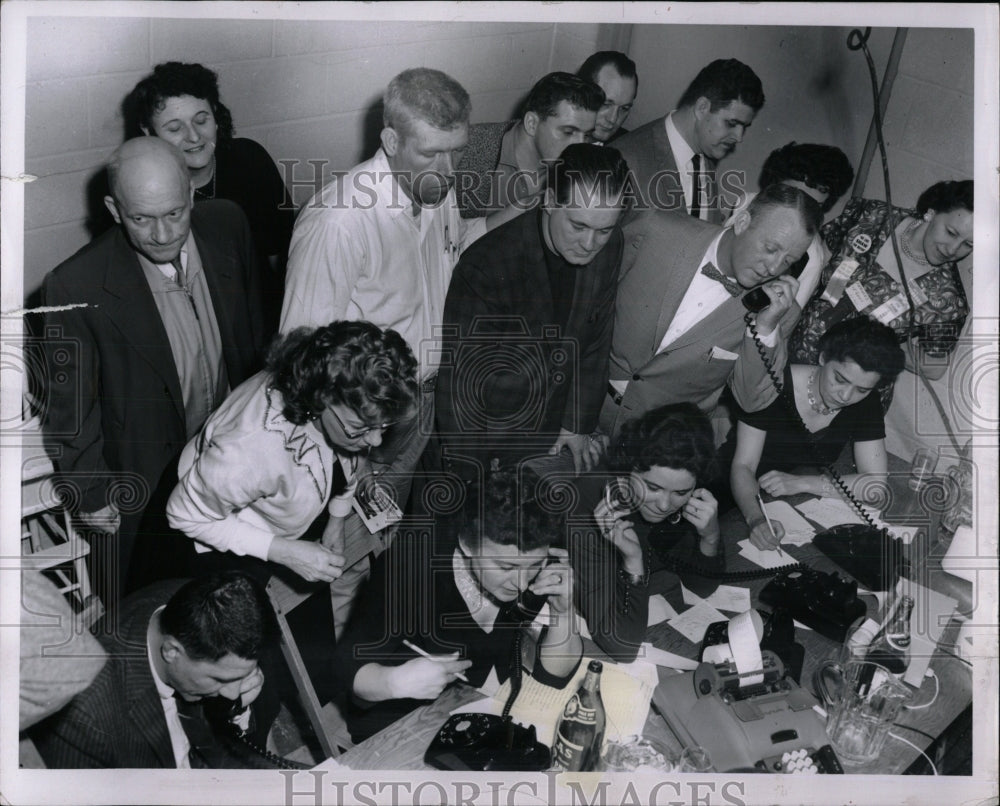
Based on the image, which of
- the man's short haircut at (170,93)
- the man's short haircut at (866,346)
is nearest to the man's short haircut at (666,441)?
the man's short haircut at (866,346)

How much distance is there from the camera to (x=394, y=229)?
247 centimetres

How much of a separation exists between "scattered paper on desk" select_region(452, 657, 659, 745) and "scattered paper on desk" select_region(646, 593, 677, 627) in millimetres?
106

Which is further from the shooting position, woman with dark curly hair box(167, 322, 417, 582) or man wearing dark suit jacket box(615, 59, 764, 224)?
man wearing dark suit jacket box(615, 59, 764, 224)

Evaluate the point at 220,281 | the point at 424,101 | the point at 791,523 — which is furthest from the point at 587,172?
the point at 791,523

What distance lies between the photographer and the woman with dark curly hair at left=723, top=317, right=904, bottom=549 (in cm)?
263

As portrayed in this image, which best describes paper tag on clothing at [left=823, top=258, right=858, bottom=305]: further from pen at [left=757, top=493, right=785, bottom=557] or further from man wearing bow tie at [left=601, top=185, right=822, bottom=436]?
pen at [left=757, top=493, right=785, bottom=557]

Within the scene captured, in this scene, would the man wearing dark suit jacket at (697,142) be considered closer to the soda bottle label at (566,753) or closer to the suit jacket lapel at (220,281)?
the suit jacket lapel at (220,281)

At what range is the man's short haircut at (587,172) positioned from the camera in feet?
8.23

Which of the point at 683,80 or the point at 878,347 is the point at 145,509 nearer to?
the point at 683,80

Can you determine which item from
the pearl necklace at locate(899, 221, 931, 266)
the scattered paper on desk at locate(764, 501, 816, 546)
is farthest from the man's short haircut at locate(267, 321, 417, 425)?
the pearl necklace at locate(899, 221, 931, 266)

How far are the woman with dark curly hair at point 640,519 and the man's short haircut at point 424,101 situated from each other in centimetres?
86

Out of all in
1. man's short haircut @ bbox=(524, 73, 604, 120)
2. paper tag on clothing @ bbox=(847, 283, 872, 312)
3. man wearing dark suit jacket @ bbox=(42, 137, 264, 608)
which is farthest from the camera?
paper tag on clothing @ bbox=(847, 283, 872, 312)

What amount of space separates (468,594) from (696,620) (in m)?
0.58

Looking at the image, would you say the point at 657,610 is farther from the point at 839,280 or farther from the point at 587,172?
the point at 587,172
